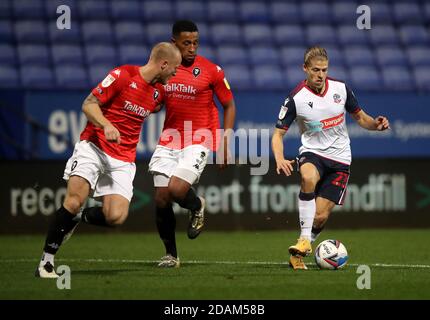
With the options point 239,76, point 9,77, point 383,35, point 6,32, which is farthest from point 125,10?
point 383,35

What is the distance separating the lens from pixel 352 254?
406 inches

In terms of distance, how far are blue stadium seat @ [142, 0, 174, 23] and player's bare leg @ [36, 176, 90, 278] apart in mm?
9865

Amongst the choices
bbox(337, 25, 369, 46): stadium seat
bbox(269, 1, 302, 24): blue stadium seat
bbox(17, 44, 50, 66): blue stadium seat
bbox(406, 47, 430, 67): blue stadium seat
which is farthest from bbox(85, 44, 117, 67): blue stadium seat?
bbox(406, 47, 430, 67): blue stadium seat

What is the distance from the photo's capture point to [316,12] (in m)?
18.4

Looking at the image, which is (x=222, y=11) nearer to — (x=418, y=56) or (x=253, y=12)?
(x=253, y=12)

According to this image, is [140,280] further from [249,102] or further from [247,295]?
[249,102]

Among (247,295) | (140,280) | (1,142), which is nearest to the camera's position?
(247,295)

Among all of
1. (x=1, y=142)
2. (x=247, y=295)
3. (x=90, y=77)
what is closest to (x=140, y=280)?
(x=247, y=295)

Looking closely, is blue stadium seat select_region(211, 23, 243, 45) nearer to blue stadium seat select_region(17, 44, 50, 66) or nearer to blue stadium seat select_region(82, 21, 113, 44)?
blue stadium seat select_region(82, 21, 113, 44)

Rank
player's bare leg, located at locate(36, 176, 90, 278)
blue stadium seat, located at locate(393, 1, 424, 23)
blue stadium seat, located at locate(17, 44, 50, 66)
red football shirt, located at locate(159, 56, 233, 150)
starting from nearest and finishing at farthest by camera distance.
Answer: player's bare leg, located at locate(36, 176, 90, 278)
red football shirt, located at locate(159, 56, 233, 150)
blue stadium seat, located at locate(17, 44, 50, 66)
blue stadium seat, located at locate(393, 1, 424, 23)

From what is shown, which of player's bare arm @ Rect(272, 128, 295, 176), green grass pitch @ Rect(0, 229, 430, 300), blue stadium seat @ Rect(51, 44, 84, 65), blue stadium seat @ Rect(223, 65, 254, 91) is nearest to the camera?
green grass pitch @ Rect(0, 229, 430, 300)

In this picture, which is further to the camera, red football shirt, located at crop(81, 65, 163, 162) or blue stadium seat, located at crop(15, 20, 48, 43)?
blue stadium seat, located at crop(15, 20, 48, 43)

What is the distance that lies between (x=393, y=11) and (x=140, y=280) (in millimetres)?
12493

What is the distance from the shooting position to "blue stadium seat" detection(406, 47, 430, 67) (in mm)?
17750
